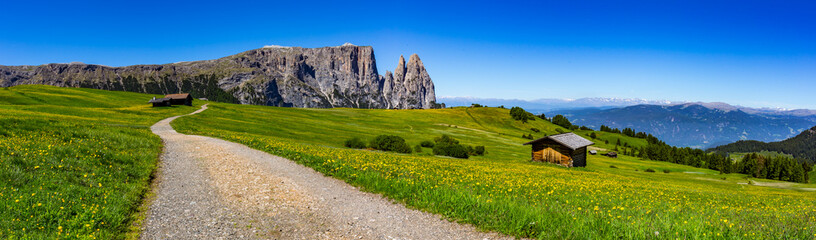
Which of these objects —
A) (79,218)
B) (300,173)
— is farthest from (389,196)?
(79,218)

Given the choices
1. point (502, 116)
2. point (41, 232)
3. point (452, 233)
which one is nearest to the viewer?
point (41, 232)

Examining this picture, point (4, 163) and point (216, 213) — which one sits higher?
point (4, 163)

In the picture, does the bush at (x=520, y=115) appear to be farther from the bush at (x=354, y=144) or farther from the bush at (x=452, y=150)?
the bush at (x=354, y=144)

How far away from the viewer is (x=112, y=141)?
2138 cm

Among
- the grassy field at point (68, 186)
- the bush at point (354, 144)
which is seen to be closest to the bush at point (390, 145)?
the bush at point (354, 144)

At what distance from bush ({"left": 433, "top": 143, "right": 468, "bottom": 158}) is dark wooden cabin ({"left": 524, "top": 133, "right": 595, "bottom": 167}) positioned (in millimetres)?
16175

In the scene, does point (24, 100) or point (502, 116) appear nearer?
point (24, 100)

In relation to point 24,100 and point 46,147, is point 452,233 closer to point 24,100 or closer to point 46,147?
point 46,147

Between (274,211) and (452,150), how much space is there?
176 ft

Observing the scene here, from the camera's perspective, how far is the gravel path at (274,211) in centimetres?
943

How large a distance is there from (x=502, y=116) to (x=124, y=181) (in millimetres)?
183820

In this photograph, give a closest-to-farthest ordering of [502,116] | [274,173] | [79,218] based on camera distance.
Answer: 1. [79,218]
2. [274,173]
3. [502,116]

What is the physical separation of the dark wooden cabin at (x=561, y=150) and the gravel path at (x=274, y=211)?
5771 cm

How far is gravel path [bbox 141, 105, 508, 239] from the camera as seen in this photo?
9430 mm
